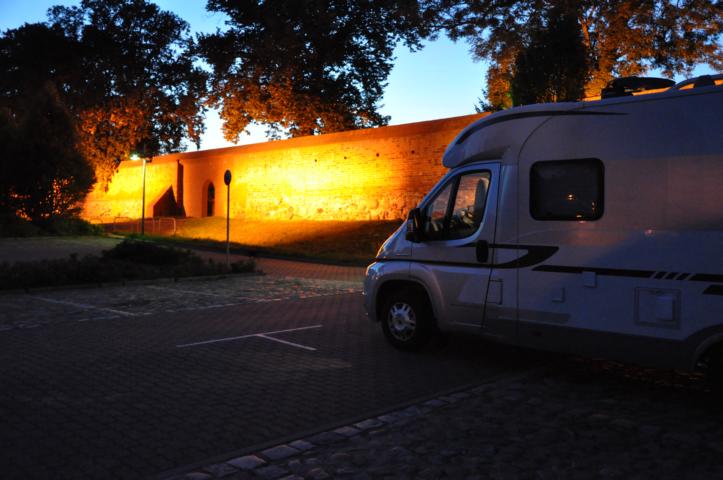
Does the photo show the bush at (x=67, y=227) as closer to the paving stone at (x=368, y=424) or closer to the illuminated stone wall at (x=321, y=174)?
the illuminated stone wall at (x=321, y=174)

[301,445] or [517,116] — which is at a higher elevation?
[517,116]

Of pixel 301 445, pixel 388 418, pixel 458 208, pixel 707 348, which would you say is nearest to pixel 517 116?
pixel 458 208

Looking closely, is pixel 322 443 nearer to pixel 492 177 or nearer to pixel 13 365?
pixel 492 177

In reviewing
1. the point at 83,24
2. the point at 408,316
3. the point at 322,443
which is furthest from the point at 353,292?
the point at 83,24

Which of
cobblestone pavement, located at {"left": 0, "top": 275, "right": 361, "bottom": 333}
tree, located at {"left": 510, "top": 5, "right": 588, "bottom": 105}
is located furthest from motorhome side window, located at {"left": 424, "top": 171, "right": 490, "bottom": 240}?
tree, located at {"left": 510, "top": 5, "right": 588, "bottom": 105}

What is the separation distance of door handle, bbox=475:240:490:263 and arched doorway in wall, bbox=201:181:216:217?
36.2 metres

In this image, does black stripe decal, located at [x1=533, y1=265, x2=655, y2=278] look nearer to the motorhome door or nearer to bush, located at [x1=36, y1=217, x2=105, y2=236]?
the motorhome door

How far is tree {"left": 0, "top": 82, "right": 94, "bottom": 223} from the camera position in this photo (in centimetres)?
2681

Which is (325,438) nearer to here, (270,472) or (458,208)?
(270,472)

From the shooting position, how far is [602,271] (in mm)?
5613

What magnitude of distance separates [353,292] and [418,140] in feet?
51.1

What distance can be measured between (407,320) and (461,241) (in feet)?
4.05

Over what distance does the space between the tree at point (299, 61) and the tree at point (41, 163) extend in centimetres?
1564

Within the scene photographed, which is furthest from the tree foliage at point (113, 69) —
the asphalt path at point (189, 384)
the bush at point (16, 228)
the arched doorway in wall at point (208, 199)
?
the asphalt path at point (189, 384)
